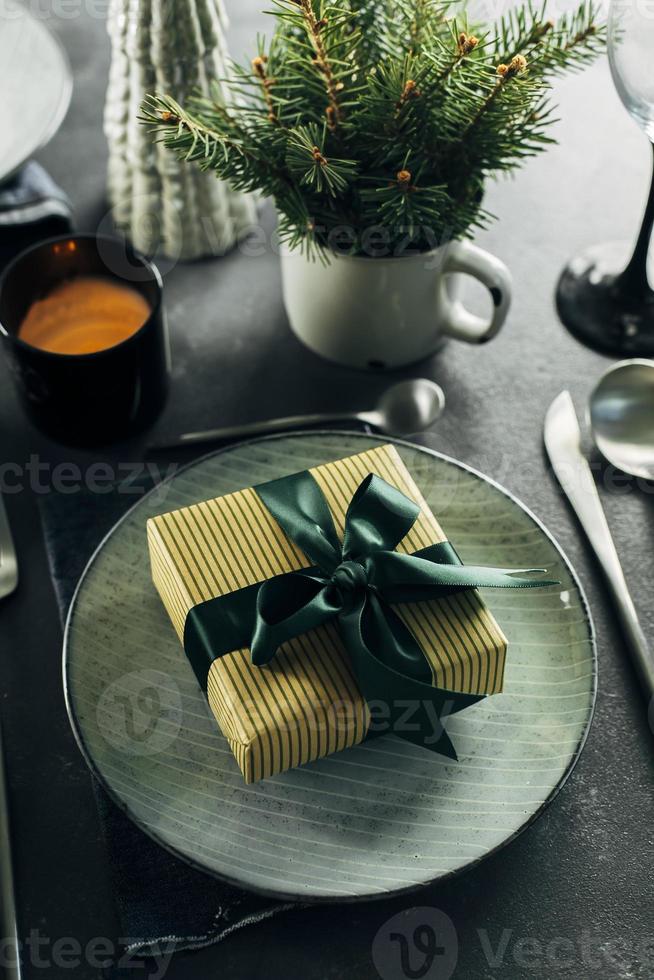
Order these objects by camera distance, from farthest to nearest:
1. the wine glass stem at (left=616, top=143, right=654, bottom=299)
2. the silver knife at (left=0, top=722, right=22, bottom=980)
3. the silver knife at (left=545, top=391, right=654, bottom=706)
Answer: the wine glass stem at (left=616, top=143, right=654, bottom=299) < the silver knife at (left=545, top=391, right=654, bottom=706) < the silver knife at (left=0, top=722, right=22, bottom=980)

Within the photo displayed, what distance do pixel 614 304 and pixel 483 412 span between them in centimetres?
13

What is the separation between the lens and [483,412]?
0.66 meters

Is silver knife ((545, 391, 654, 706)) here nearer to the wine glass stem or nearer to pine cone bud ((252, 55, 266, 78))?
the wine glass stem

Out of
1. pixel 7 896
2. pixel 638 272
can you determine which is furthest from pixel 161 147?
pixel 7 896

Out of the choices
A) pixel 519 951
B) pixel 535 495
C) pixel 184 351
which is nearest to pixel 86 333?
pixel 184 351

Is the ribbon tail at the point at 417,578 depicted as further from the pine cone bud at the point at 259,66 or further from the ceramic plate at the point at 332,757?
the pine cone bud at the point at 259,66

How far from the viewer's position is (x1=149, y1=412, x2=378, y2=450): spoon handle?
2.06 feet

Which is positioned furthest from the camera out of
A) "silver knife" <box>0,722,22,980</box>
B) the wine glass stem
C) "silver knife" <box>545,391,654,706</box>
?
the wine glass stem

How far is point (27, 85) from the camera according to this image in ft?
2.21

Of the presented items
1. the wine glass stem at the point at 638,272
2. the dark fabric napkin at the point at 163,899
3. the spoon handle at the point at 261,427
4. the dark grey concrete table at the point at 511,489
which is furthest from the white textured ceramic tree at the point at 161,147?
the dark fabric napkin at the point at 163,899

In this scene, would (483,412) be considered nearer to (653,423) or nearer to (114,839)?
(653,423)

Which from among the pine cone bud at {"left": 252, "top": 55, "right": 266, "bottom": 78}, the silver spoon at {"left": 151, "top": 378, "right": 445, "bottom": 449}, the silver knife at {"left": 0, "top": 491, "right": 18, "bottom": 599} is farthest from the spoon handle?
the pine cone bud at {"left": 252, "top": 55, "right": 266, "bottom": 78}

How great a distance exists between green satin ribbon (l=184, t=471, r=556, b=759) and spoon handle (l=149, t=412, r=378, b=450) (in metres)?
0.14

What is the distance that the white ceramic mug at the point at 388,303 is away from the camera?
23.5 inches
